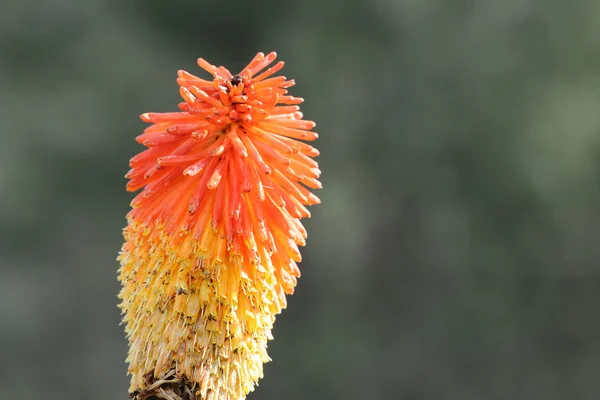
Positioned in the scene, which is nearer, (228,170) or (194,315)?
(194,315)

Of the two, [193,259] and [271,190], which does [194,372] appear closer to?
[193,259]

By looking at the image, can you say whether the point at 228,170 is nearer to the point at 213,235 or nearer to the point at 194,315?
the point at 213,235

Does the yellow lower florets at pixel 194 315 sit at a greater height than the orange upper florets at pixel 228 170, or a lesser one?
lesser

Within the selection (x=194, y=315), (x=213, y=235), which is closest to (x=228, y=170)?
(x=213, y=235)

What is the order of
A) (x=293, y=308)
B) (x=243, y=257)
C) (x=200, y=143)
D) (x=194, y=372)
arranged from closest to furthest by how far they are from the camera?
(x=194, y=372) < (x=243, y=257) < (x=200, y=143) < (x=293, y=308)

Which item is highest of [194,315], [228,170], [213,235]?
[228,170]

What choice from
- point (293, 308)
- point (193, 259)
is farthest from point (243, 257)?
point (293, 308)

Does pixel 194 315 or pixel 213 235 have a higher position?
pixel 213 235

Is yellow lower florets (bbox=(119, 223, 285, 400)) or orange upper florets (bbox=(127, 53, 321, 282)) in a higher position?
orange upper florets (bbox=(127, 53, 321, 282))
